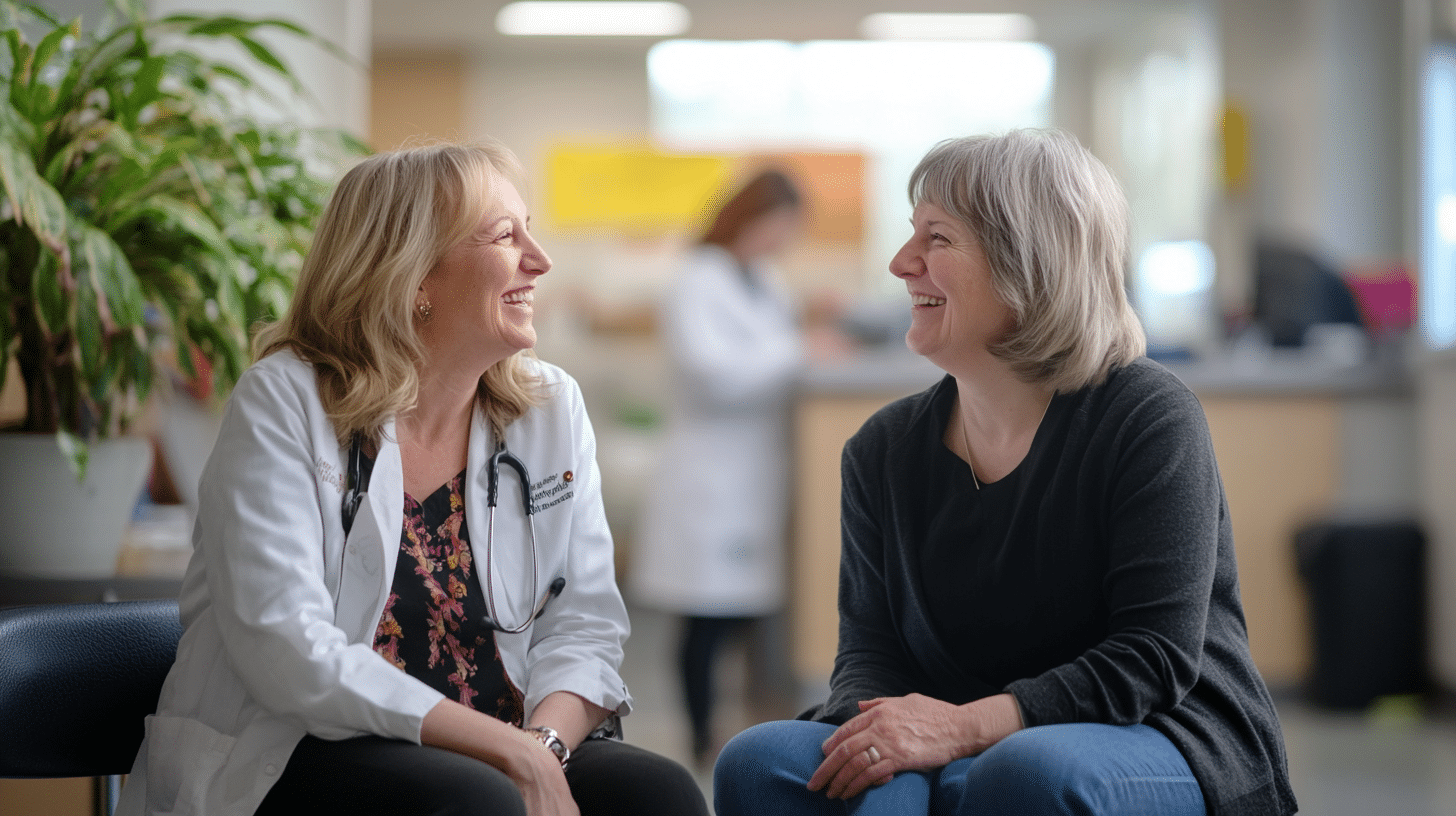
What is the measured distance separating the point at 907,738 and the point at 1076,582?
0.24 m

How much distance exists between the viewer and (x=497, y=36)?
23.9 feet

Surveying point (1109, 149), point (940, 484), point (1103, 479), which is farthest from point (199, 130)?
point (1109, 149)

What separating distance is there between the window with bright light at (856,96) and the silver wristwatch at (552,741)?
661 cm

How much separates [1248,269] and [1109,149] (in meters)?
1.21

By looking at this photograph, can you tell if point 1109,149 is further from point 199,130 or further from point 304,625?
point 304,625

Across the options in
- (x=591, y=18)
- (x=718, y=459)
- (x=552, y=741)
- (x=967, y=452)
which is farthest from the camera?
(x=591, y=18)

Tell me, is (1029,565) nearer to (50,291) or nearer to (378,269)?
(378,269)

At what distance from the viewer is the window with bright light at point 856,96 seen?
7676 mm

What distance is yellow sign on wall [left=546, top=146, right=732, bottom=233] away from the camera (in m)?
7.45

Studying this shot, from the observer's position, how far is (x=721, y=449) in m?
3.18

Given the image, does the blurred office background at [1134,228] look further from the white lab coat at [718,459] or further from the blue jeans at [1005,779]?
the blue jeans at [1005,779]

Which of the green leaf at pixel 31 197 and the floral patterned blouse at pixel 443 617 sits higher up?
the green leaf at pixel 31 197

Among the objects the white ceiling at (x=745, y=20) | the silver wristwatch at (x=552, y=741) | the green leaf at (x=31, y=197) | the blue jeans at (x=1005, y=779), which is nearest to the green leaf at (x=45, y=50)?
the green leaf at (x=31, y=197)

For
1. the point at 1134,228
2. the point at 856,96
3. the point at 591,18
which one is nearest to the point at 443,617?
the point at 591,18
